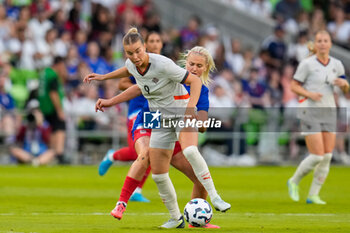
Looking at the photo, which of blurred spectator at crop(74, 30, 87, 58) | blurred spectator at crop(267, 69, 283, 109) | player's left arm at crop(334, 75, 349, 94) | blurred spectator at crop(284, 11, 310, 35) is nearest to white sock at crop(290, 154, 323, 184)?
player's left arm at crop(334, 75, 349, 94)

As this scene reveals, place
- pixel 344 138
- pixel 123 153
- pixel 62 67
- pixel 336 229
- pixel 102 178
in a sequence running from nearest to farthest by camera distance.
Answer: pixel 336 229, pixel 123 153, pixel 102 178, pixel 62 67, pixel 344 138

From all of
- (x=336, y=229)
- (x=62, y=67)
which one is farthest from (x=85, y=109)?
(x=336, y=229)

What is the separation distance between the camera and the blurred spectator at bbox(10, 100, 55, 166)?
20375 mm

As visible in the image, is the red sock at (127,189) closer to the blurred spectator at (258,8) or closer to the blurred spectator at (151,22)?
the blurred spectator at (151,22)

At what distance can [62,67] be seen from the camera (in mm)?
20438

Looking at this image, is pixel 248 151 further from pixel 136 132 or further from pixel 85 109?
pixel 136 132

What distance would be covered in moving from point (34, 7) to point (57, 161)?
4.43 m

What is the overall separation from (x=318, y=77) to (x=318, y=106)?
18.3 inches

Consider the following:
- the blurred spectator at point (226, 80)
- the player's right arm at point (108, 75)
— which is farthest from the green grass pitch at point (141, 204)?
the blurred spectator at point (226, 80)

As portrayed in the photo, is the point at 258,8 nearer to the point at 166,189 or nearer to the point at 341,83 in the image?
Answer: the point at 341,83

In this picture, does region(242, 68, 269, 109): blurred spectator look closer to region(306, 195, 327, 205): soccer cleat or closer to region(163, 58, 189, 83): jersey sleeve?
region(306, 195, 327, 205): soccer cleat

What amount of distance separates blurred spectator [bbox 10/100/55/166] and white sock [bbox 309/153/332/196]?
961 centimetres

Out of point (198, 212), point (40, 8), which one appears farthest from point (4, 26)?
point (198, 212)

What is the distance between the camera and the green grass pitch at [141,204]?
928 cm
